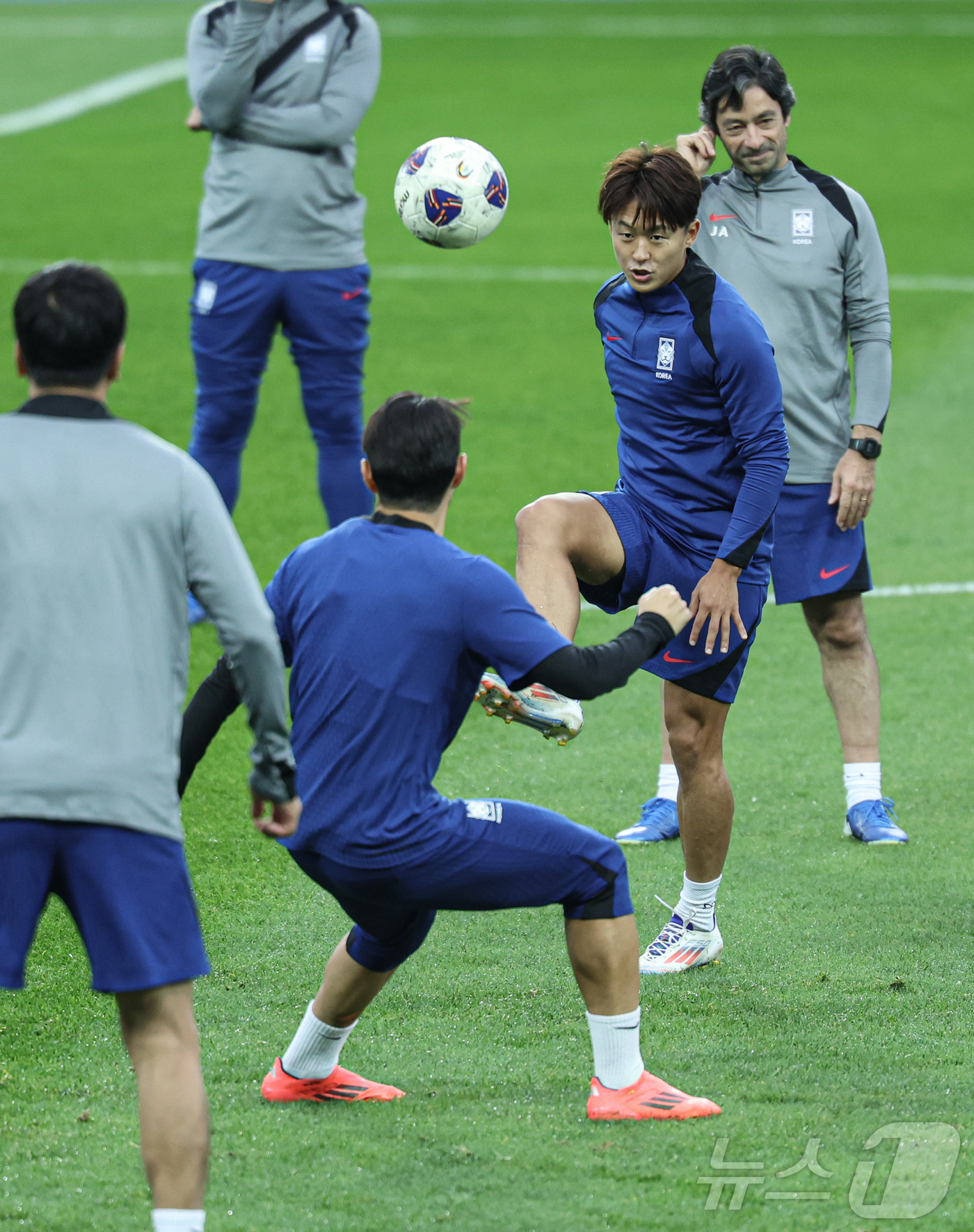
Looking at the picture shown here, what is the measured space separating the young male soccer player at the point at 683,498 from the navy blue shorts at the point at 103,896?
5.79ft

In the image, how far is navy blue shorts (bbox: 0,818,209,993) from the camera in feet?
10.7

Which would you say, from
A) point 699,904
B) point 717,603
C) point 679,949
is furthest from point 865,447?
point 679,949

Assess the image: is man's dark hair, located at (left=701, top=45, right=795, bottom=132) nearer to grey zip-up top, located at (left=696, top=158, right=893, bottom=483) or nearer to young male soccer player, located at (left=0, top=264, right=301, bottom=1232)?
grey zip-up top, located at (left=696, top=158, right=893, bottom=483)

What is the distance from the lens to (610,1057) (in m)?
4.10

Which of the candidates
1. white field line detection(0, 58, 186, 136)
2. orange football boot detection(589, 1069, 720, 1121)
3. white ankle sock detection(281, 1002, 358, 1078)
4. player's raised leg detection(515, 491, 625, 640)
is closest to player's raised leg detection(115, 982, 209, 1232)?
white ankle sock detection(281, 1002, 358, 1078)

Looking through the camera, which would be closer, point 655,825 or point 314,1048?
point 314,1048

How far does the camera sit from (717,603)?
16.3 feet

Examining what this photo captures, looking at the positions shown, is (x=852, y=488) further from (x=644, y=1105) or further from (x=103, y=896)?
(x=103, y=896)

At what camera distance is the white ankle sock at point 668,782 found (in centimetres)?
639

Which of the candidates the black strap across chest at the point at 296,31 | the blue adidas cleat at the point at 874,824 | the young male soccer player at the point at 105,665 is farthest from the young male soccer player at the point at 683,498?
the black strap across chest at the point at 296,31

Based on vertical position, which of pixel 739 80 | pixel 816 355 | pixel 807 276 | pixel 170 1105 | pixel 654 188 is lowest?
pixel 170 1105

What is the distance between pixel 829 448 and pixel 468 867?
3.16 metres
